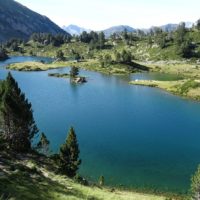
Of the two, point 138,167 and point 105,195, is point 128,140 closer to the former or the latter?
point 138,167

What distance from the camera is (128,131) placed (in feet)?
378

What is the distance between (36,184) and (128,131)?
65.4m

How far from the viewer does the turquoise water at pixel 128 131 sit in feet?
265

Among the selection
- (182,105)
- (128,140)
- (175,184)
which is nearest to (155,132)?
(128,140)

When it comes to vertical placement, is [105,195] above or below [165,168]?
above

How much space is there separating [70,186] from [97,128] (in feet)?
197

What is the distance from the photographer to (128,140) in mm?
104312

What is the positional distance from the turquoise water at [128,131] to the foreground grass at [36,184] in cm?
1504

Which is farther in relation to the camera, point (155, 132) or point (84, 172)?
point (155, 132)

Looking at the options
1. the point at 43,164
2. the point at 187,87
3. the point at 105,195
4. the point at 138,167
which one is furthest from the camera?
the point at 187,87

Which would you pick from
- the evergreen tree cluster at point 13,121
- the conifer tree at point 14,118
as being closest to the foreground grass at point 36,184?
the evergreen tree cluster at point 13,121

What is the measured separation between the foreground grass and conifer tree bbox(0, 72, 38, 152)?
7.41m

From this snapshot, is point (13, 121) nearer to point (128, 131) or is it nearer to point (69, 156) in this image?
point (69, 156)

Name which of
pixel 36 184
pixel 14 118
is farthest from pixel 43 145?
pixel 36 184
